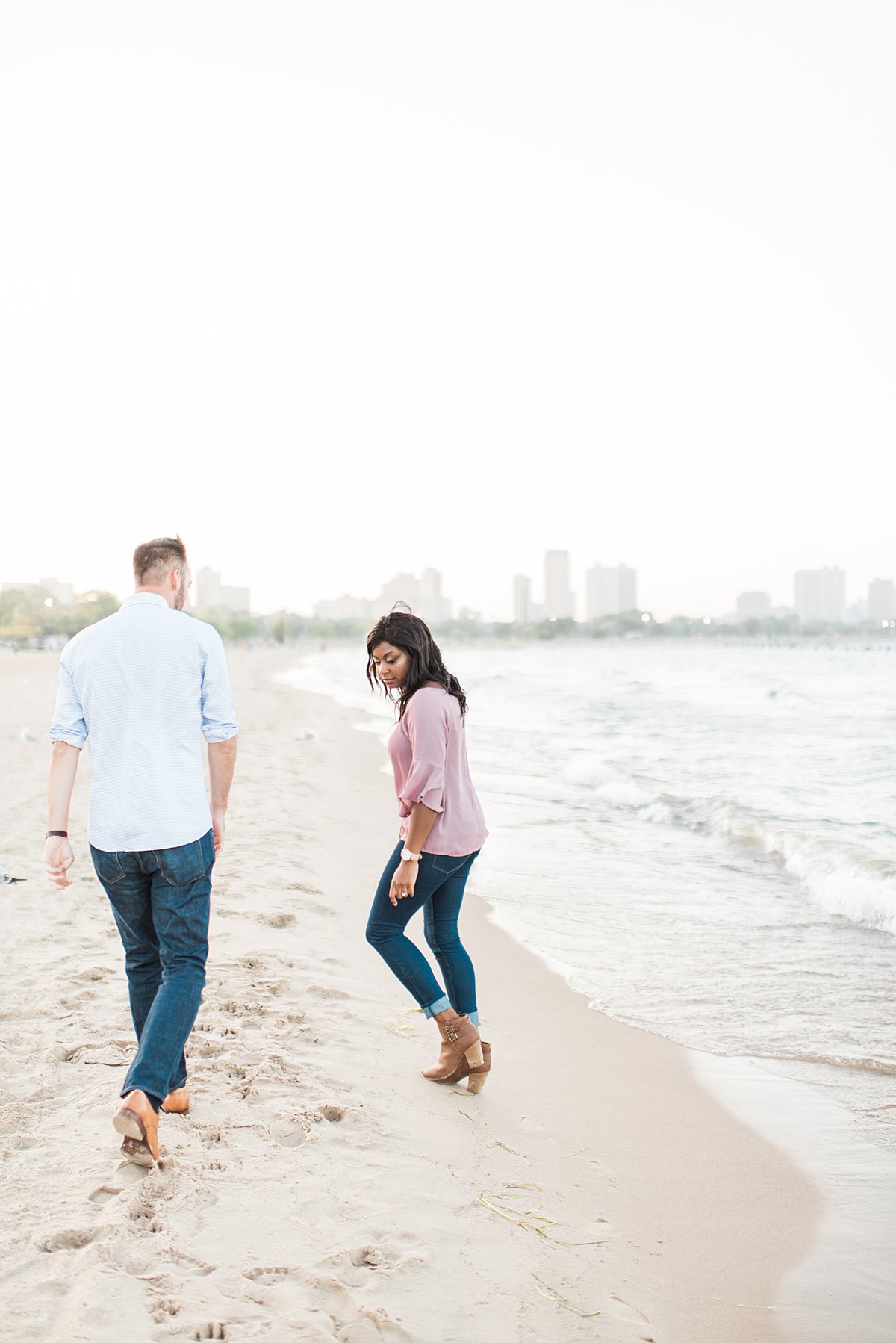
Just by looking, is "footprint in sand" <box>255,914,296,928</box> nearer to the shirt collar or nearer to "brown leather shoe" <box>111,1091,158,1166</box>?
"brown leather shoe" <box>111,1091,158,1166</box>

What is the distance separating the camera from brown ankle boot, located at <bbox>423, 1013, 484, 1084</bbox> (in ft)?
11.2

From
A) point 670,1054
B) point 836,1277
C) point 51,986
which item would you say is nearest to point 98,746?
point 51,986

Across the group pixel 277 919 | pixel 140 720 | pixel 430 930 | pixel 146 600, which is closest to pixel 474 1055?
pixel 430 930

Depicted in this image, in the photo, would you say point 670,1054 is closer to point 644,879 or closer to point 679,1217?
point 679,1217

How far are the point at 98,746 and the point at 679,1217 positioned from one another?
90.3 inches

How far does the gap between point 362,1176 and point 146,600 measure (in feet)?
6.22

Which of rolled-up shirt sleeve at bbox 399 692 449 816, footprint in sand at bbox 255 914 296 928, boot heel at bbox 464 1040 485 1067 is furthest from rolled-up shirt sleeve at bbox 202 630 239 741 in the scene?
footprint in sand at bbox 255 914 296 928

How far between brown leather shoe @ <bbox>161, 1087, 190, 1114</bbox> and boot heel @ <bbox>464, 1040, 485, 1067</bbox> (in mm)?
1024

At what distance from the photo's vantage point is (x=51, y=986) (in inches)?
165

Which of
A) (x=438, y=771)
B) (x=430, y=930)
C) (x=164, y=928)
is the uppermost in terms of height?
(x=438, y=771)

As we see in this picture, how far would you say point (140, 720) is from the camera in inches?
109

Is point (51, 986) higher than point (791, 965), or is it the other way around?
point (51, 986)

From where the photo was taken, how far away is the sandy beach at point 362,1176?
88.2 inches

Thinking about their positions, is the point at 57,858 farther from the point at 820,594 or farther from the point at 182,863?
the point at 820,594
